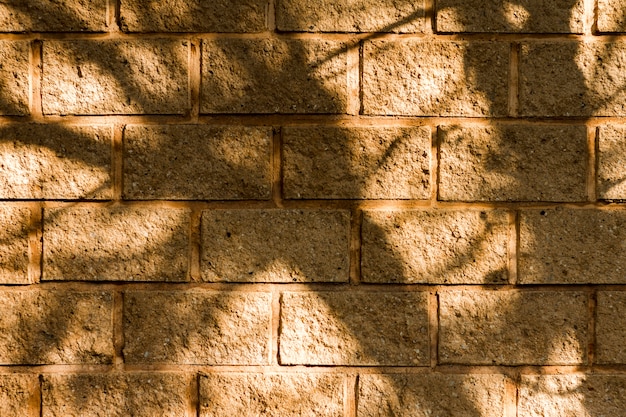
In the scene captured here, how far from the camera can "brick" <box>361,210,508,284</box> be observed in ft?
5.59

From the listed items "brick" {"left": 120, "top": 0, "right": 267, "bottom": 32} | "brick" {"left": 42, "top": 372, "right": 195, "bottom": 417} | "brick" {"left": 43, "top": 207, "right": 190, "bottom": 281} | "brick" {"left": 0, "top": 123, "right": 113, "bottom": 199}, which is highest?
"brick" {"left": 120, "top": 0, "right": 267, "bottom": 32}

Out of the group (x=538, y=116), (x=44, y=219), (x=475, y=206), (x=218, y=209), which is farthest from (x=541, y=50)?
(x=44, y=219)

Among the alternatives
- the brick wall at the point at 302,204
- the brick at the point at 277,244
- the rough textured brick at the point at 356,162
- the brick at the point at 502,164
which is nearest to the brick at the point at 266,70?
the brick wall at the point at 302,204

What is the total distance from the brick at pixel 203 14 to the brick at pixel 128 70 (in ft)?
0.20

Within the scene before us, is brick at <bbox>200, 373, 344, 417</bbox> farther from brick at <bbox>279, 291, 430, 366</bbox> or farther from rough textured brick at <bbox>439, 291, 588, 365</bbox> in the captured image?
rough textured brick at <bbox>439, 291, 588, 365</bbox>

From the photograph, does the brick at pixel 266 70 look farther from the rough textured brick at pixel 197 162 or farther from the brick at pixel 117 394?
the brick at pixel 117 394

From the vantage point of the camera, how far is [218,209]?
5.58 ft

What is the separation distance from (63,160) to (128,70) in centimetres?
35

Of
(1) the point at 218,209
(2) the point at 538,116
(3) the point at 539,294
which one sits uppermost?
(2) the point at 538,116

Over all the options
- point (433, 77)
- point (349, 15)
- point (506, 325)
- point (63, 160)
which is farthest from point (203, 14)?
point (506, 325)

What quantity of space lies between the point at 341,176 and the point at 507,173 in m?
0.53

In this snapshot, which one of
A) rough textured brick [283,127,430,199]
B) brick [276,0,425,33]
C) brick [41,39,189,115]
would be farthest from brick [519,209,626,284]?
brick [41,39,189,115]

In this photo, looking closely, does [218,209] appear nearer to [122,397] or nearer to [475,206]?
[122,397]

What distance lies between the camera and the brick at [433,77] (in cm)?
170
